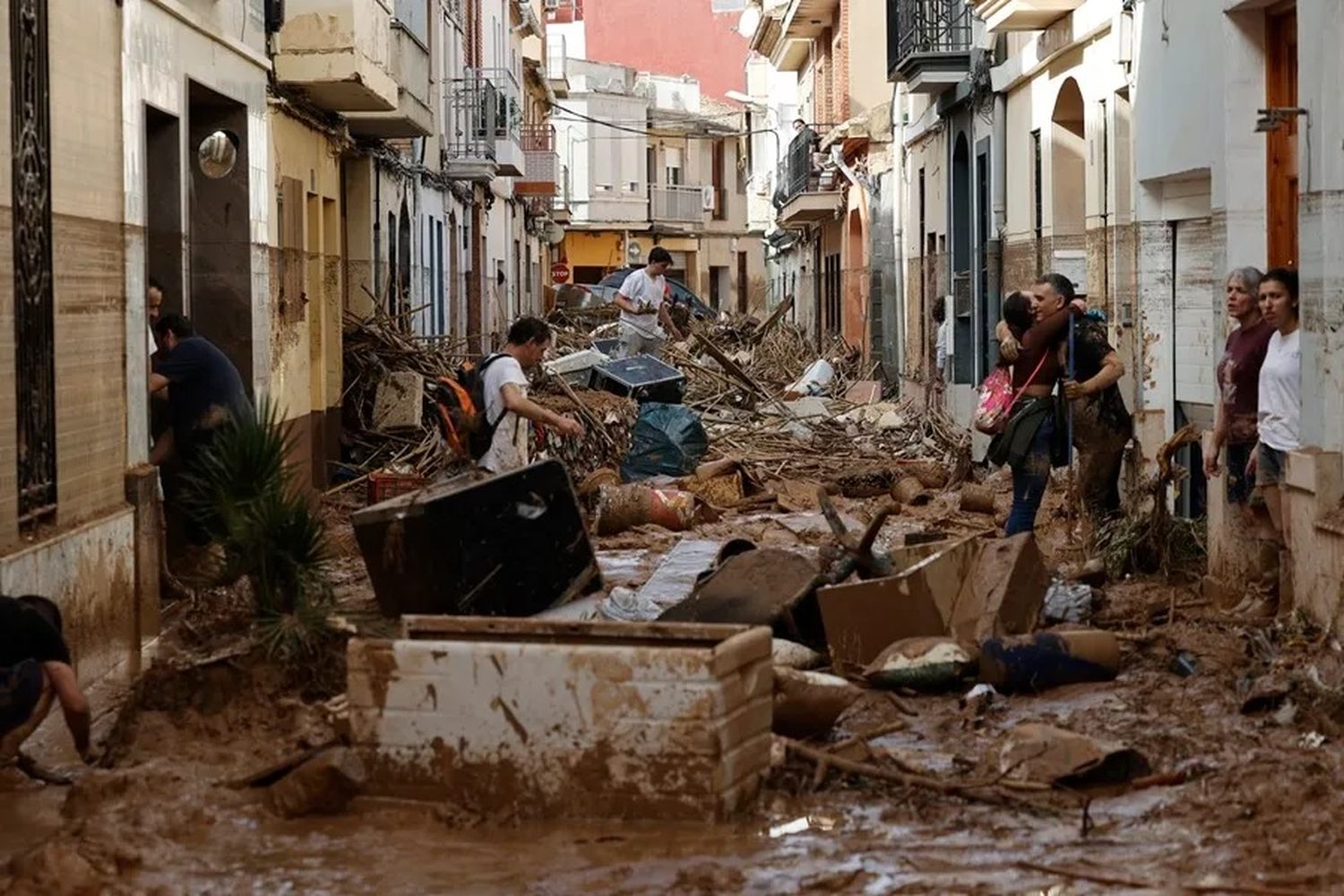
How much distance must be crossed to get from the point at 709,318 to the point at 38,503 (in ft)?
106

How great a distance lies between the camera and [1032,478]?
12.9m

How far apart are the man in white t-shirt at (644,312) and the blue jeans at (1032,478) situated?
13.2m

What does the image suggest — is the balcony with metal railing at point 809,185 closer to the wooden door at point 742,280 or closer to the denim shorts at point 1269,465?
the denim shorts at point 1269,465

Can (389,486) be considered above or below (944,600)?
above

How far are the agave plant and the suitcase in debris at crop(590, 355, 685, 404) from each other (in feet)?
41.7

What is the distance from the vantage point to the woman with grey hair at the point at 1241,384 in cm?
1131

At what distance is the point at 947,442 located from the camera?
22203 millimetres

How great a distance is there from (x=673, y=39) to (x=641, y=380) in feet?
200

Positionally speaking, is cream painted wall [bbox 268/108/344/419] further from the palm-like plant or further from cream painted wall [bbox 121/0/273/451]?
the palm-like plant

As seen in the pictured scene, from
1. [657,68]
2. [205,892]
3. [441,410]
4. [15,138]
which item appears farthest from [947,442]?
[657,68]

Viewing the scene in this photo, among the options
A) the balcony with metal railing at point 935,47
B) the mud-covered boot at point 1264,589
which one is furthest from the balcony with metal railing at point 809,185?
the mud-covered boot at point 1264,589

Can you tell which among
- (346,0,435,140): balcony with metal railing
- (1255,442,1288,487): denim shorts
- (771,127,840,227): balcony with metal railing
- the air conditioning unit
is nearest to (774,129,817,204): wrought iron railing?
(771,127,840,227): balcony with metal railing

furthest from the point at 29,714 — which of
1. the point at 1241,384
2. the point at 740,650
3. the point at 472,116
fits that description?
the point at 472,116

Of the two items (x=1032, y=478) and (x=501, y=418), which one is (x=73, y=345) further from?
(x=1032, y=478)
